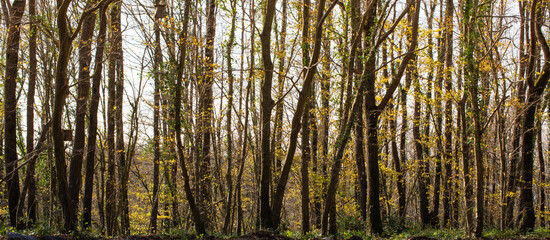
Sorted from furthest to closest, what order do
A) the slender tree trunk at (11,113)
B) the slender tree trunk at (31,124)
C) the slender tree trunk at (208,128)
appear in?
the slender tree trunk at (208,128), the slender tree trunk at (31,124), the slender tree trunk at (11,113)

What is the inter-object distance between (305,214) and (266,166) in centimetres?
166

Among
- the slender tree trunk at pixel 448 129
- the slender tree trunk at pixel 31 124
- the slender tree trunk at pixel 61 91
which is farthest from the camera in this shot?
the slender tree trunk at pixel 448 129

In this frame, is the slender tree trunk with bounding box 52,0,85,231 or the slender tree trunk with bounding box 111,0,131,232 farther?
the slender tree trunk with bounding box 111,0,131,232

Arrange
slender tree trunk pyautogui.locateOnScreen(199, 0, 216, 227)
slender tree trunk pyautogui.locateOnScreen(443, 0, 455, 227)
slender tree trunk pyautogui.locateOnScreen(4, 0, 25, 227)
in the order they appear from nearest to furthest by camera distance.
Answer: slender tree trunk pyautogui.locateOnScreen(4, 0, 25, 227)
slender tree trunk pyautogui.locateOnScreen(443, 0, 455, 227)
slender tree trunk pyautogui.locateOnScreen(199, 0, 216, 227)

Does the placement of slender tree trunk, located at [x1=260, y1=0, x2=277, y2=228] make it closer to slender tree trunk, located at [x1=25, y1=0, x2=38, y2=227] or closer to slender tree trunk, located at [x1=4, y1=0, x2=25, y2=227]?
slender tree trunk, located at [x1=25, y1=0, x2=38, y2=227]

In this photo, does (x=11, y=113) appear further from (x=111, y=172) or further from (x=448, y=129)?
(x=448, y=129)

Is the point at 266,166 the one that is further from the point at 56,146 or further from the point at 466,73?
the point at 466,73

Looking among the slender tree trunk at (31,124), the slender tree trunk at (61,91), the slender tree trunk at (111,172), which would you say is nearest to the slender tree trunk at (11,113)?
the slender tree trunk at (31,124)

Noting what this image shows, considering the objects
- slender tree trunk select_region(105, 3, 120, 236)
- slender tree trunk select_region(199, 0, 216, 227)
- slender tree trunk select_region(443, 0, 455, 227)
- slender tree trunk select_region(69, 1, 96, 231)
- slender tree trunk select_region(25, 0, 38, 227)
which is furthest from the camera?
slender tree trunk select_region(199, 0, 216, 227)

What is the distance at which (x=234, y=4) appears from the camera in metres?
8.62

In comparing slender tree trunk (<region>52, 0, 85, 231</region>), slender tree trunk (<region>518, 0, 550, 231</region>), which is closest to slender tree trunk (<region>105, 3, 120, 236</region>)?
slender tree trunk (<region>52, 0, 85, 231</region>)

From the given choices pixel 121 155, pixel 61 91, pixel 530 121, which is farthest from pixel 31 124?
pixel 530 121

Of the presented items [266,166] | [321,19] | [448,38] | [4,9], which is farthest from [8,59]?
[448,38]

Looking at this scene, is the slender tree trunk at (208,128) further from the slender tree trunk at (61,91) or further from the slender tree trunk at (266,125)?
the slender tree trunk at (61,91)
